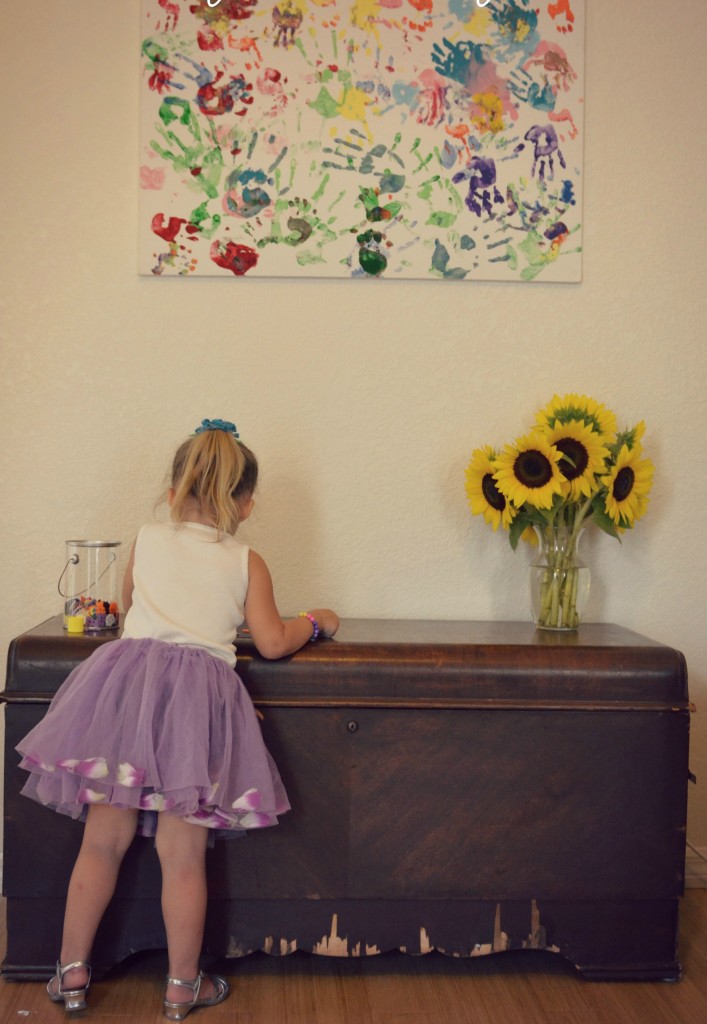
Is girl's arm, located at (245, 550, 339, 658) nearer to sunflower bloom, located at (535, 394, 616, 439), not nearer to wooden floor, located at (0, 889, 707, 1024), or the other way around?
wooden floor, located at (0, 889, 707, 1024)

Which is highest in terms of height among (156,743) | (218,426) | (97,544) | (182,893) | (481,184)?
(481,184)

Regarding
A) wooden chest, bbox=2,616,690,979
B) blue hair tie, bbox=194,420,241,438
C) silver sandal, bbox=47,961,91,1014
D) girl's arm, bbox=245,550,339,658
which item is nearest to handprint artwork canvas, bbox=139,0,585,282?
blue hair tie, bbox=194,420,241,438

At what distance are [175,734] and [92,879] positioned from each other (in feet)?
1.06

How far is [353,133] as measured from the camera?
2.29 m

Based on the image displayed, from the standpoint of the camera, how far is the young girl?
1.75m

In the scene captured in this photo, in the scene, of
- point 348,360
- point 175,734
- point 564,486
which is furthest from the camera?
point 348,360

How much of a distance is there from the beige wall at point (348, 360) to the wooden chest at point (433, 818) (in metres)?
0.45

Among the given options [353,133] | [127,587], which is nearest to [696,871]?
[127,587]

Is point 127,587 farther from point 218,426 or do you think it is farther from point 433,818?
point 433,818

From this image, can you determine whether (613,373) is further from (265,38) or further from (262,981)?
(262,981)

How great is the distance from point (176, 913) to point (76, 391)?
3.84ft

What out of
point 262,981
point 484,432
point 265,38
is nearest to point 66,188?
point 265,38

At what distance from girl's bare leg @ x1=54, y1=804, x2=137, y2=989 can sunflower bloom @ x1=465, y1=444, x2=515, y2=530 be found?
3.18 ft

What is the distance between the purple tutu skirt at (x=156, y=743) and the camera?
5.72 ft
